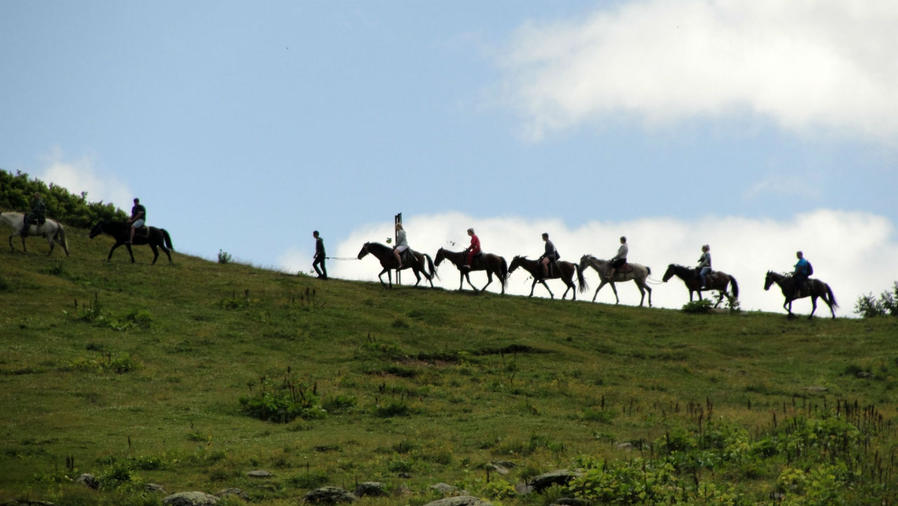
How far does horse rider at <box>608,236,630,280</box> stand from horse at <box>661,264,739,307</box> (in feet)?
6.91

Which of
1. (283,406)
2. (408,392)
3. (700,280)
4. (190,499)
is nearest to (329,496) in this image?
(190,499)

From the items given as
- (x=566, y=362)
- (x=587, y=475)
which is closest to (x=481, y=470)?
(x=587, y=475)

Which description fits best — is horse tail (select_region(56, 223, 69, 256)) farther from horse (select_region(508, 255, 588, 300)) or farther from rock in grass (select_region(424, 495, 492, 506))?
rock in grass (select_region(424, 495, 492, 506))

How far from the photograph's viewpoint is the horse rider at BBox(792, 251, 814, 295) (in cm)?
4244

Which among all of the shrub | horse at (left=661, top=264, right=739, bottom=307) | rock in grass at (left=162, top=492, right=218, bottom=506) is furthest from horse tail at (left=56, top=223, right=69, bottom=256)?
rock in grass at (left=162, top=492, right=218, bottom=506)

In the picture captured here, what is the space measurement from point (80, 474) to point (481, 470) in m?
6.90

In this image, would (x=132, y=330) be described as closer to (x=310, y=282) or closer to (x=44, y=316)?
(x=44, y=316)

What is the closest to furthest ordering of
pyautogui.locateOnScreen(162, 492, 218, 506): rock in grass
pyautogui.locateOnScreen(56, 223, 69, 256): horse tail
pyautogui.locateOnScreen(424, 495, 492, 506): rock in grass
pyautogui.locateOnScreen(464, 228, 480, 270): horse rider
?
1. pyautogui.locateOnScreen(424, 495, 492, 506): rock in grass
2. pyautogui.locateOnScreen(162, 492, 218, 506): rock in grass
3. pyautogui.locateOnScreen(56, 223, 69, 256): horse tail
4. pyautogui.locateOnScreen(464, 228, 480, 270): horse rider

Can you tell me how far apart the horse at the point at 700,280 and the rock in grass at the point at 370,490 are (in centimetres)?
3115

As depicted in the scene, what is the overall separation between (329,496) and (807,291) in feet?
102

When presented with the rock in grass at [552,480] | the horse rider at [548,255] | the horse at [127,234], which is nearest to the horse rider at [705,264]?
the horse rider at [548,255]

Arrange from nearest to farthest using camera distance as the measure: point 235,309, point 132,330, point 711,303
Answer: point 132,330
point 235,309
point 711,303

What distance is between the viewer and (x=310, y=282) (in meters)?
42.5

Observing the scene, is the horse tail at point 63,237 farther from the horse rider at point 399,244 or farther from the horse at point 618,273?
the horse at point 618,273
